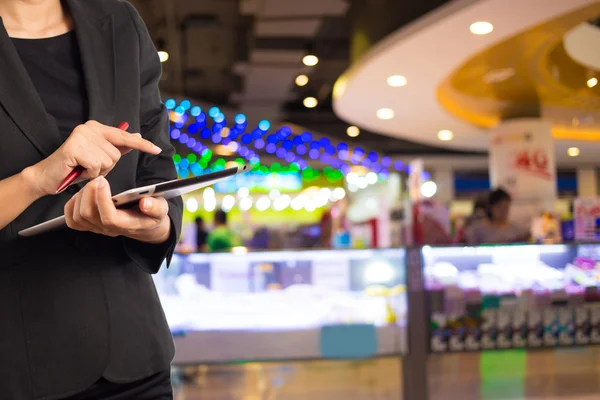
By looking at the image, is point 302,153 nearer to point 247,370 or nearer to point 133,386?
point 247,370

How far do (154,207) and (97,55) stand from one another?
0.88 ft

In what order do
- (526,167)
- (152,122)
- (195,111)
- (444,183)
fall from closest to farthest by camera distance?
(152,122) < (526,167) < (195,111) < (444,183)

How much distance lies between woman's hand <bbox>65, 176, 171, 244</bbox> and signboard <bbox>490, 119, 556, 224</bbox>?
323 inches

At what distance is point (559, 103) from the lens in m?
9.49

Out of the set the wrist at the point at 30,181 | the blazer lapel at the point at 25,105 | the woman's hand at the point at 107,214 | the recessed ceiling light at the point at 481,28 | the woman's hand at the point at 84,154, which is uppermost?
the recessed ceiling light at the point at 481,28

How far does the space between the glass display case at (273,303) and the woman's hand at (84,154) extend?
2.79 m

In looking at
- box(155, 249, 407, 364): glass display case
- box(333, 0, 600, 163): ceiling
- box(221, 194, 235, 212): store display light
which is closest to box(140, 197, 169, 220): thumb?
box(155, 249, 407, 364): glass display case

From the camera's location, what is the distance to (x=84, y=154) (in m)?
0.66

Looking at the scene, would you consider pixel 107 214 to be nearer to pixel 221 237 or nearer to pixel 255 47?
pixel 221 237

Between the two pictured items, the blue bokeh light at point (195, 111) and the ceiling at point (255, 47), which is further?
the blue bokeh light at point (195, 111)

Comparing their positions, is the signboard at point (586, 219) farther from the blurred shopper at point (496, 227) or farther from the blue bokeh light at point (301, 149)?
the blue bokeh light at point (301, 149)

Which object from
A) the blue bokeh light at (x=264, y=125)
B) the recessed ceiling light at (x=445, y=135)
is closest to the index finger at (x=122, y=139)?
the blue bokeh light at (x=264, y=125)

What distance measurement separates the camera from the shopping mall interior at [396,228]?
3.54m

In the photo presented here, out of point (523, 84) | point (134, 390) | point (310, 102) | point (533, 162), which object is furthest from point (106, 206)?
point (310, 102)
